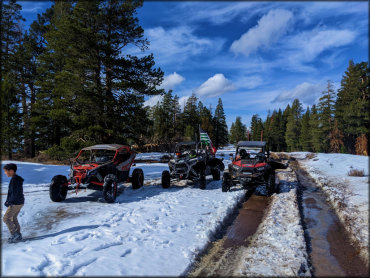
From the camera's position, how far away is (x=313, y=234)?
18.6 feet

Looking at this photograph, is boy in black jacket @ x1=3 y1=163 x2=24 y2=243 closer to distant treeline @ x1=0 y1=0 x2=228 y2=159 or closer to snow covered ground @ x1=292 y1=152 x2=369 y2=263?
snow covered ground @ x1=292 y1=152 x2=369 y2=263

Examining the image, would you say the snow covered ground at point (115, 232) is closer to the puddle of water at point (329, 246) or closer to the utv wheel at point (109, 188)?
the utv wheel at point (109, 188)

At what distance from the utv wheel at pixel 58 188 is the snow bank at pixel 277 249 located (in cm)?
670

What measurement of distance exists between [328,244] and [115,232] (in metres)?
4.91

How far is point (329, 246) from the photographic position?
4.98 meters

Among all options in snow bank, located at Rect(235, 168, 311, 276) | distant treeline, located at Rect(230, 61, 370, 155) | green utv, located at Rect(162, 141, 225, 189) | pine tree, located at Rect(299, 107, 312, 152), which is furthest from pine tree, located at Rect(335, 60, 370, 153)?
snow bank, located at Rect(235, 168, 311, 276)

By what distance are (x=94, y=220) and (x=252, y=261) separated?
4.24 metres

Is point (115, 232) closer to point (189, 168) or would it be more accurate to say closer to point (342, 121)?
point (189, 168)

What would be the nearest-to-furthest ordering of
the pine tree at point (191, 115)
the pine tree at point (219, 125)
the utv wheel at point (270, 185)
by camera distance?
the utv wheel at point (270, 185), the pine tree at point (191, 115), the pine tree at point (219, 125)

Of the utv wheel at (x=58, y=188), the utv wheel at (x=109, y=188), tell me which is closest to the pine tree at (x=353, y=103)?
the utv wheel at (x=109, y=188)

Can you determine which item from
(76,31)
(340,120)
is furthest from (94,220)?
(340,120)

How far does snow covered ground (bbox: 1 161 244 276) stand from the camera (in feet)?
12.1

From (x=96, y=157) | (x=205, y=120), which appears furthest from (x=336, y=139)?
(x=96, y=157)

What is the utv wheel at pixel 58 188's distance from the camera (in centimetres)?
788
